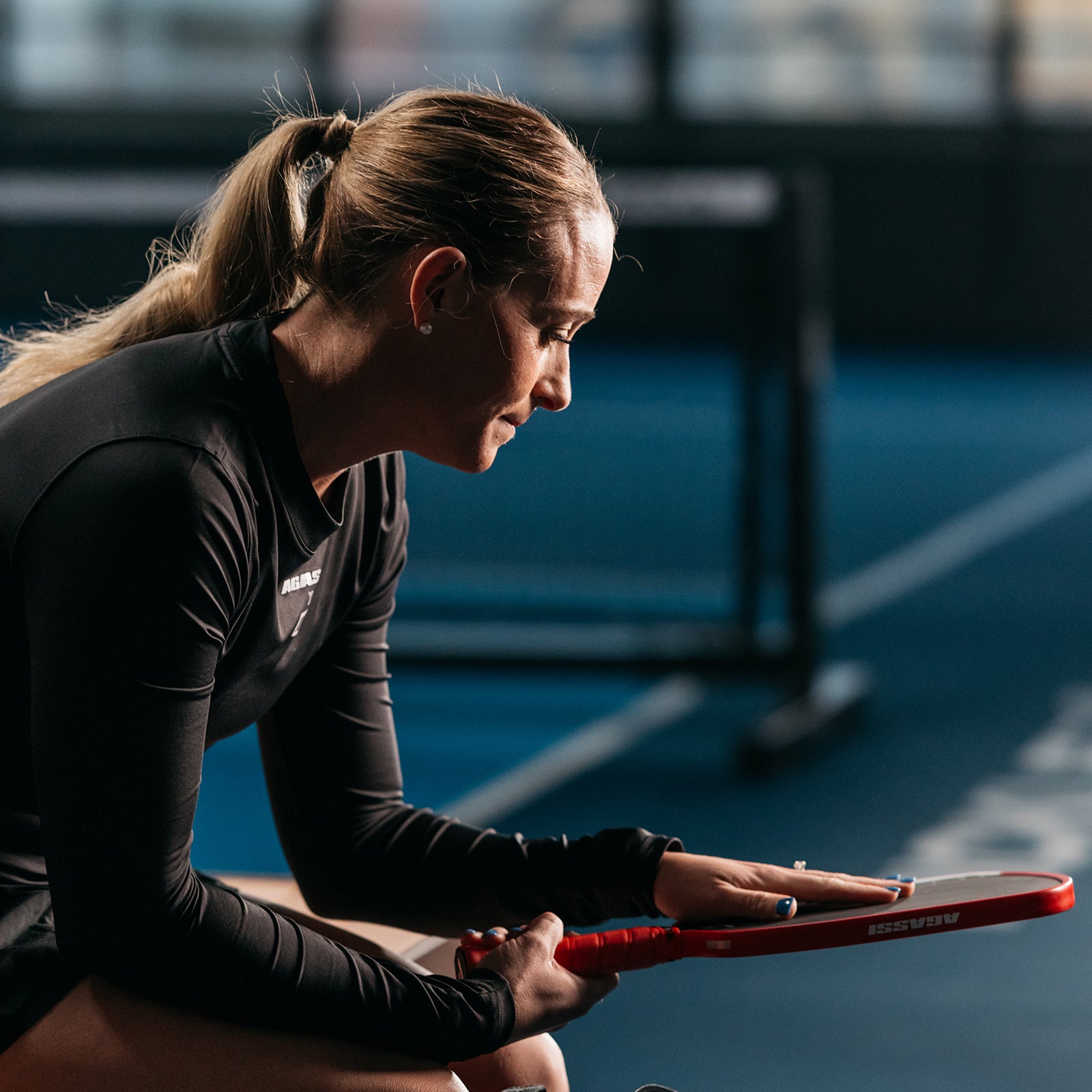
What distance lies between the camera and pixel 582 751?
4.41 metres

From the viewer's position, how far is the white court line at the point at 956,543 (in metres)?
6.25

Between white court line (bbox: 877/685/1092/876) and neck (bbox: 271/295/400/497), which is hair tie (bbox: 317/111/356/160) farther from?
white court line (bbox: 877/685/1092/876)

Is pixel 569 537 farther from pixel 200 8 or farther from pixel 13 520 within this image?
pixel 200 8

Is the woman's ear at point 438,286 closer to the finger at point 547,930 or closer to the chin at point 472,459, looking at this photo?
the chin at point 472,459

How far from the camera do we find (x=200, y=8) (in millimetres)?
Result: 14469

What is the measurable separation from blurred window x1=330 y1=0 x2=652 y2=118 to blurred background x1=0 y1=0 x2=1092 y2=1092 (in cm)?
3

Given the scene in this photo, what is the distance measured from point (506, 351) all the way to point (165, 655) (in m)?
0.39

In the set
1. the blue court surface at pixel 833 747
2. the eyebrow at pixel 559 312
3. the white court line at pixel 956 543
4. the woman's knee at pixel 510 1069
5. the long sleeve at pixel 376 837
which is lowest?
the white court line at pixel 956 543

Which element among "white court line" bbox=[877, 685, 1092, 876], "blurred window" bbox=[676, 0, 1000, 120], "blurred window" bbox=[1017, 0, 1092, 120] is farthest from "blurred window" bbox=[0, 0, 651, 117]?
"white court line" bbox=[877, 685, 1092, 876]

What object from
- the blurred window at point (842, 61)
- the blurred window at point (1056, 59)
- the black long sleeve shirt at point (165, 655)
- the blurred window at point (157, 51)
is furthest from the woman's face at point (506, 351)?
the blurred window at point (157, 51)

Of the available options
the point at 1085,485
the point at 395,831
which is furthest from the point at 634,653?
the point at 1085,485

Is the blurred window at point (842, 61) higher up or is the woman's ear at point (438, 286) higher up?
the woman's ear at point (438, 286)

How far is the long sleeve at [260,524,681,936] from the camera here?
5.84ft

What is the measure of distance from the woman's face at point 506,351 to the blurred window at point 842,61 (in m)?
12.7
